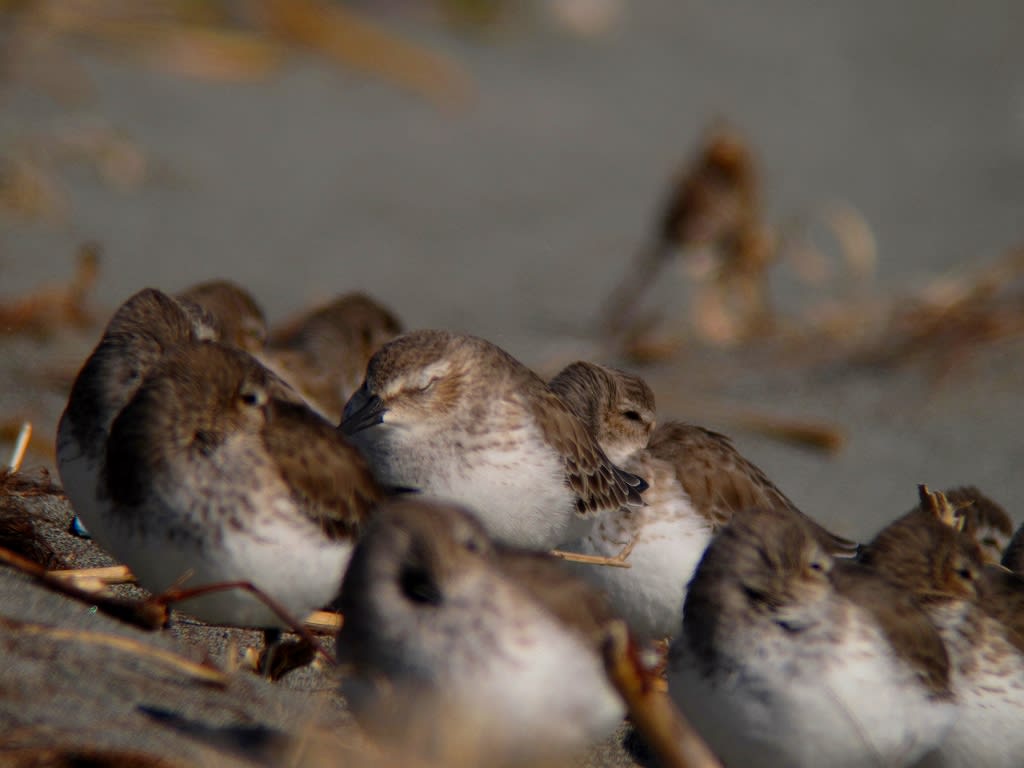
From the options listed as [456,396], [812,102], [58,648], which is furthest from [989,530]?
[812,102]

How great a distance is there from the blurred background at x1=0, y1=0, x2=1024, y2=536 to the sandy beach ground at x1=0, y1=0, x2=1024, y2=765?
25mm

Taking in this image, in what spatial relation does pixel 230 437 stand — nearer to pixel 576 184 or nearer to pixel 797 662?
pixel 797 662

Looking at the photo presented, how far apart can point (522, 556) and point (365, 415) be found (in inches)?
46.4

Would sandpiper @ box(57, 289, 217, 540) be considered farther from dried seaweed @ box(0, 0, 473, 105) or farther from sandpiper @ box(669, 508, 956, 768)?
dried seaweed @ box(0, 0, 473, 105)

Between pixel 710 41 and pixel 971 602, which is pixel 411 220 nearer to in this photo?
pixel 710 41

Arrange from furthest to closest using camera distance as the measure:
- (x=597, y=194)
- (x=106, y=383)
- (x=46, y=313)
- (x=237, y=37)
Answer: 1. (x=237, y=37)
2. (x=597, y=194)
3. (x=46, y=313)
4. (x=106, y=383)

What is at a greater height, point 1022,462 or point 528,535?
point 1022,462

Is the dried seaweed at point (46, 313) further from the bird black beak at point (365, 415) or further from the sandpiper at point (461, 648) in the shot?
the sandpiper at point (461, 648)

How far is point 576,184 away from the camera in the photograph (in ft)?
34.8

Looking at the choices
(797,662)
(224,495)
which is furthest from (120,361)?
(797,662)

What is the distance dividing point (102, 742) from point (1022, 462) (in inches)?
198

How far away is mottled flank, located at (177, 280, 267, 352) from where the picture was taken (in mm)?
6570

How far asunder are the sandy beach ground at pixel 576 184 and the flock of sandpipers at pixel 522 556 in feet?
5.27

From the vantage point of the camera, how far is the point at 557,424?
4.99 metres
